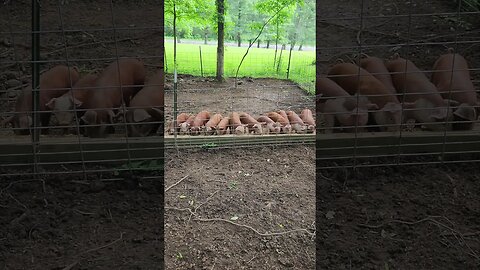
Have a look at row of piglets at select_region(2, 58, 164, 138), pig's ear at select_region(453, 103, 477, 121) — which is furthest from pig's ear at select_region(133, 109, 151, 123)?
pig's ear at select_region(453, 103, 477, 121)

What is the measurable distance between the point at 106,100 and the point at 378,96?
5.38ft

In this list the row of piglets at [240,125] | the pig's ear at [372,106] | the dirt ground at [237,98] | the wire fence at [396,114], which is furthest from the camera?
the dirt ground at [237,98]

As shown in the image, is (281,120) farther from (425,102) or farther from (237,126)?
(425,102)

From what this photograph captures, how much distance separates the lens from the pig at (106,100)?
274 centimetres

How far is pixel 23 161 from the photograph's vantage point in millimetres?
2584

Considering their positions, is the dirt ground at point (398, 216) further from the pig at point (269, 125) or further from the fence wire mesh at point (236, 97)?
the pig at point (269, 125)

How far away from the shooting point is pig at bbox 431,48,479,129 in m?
2.84

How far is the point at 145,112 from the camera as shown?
109 inches

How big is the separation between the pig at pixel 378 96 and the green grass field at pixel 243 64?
259 cm

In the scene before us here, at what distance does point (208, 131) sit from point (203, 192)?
88 cm

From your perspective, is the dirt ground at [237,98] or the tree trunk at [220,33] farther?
the tree trunk at [220,33]

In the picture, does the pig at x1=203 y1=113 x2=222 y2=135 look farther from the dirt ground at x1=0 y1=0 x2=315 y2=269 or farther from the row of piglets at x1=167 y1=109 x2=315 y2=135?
the dirt ground at x1=0 y1=0 x2=315 y2=269

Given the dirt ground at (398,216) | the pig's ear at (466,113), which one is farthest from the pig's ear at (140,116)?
the pig's ear at (466,113)

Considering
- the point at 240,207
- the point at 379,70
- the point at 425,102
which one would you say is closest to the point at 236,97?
the point at 379,70
